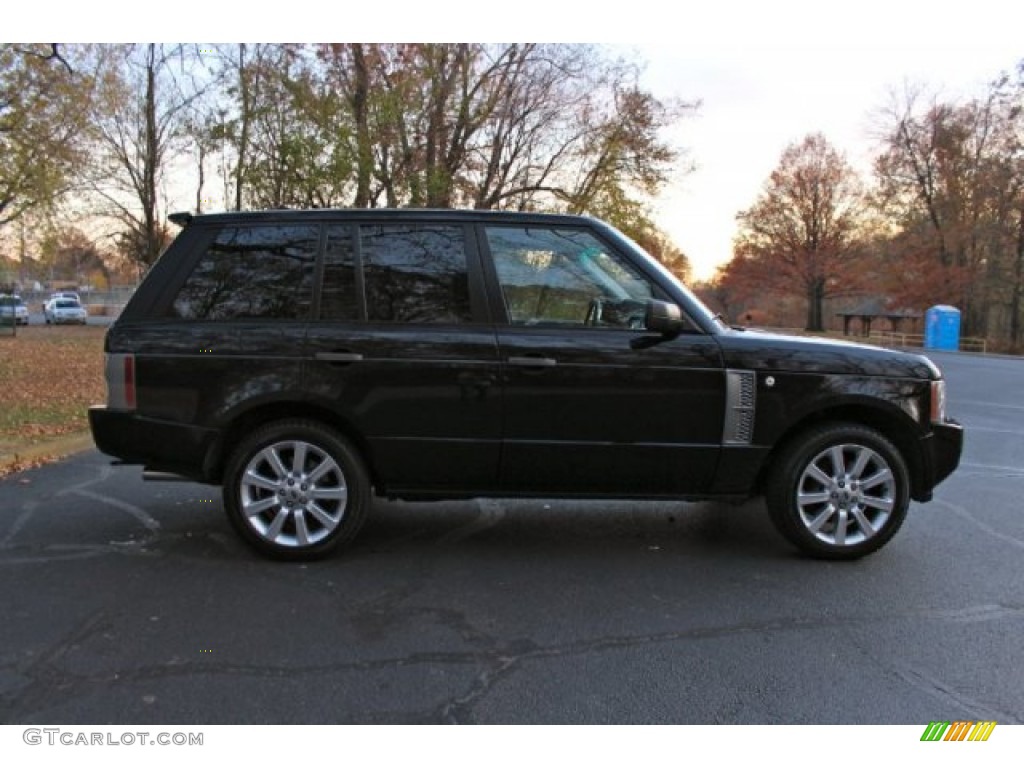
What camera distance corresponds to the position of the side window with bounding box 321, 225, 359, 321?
13.1 ft

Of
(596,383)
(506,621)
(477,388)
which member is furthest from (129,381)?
(596,383)

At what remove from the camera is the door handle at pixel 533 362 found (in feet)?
12.7

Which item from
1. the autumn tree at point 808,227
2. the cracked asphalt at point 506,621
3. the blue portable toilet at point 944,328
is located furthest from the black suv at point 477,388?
the autumn tree at point 808,227

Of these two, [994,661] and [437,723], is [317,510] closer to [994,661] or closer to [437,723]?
[437,723]

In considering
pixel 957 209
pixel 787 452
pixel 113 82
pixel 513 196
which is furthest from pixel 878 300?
pixel 787 452

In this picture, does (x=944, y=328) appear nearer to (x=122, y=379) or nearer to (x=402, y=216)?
(x=402, y=216)

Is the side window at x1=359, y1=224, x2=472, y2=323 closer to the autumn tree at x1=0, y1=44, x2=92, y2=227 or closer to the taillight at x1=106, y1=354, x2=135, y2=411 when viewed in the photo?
the taillight at x1=106, y1=354, x2=135, y2=411

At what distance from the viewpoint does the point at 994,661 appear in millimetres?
2992

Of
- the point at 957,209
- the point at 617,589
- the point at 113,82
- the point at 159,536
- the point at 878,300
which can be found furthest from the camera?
the point at 878,300

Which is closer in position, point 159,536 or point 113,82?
point 159,536

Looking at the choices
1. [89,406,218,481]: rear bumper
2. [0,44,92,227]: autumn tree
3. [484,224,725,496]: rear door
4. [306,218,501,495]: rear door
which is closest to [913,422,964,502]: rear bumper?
[484,224,725,496]: rear door

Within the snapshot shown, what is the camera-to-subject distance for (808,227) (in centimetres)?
5922

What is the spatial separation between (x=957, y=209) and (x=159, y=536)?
50980 mm

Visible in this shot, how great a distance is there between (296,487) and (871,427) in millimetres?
3361
